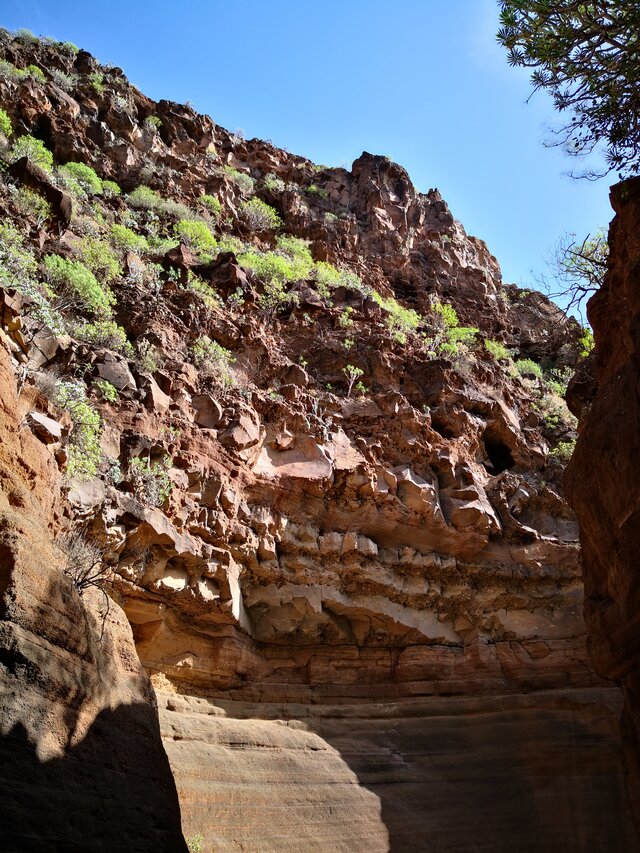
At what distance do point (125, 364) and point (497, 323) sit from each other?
791 inches

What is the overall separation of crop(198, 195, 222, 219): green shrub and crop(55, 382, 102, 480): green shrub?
55.3ft

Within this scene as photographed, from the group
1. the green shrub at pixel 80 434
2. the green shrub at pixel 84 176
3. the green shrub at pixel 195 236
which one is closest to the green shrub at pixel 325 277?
the green shrub at pixel 195 236

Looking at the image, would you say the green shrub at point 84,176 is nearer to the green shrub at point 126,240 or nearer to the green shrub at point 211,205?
the green shrub at point 126,240

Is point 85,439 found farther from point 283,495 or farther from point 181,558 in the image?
point 283,495

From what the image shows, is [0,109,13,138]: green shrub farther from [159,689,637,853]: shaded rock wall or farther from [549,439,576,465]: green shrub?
[549,439,576,465]: green shrub

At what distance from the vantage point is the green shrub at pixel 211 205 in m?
25.9

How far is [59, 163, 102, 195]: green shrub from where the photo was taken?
21670 millimetres

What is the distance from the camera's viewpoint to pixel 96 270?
643 inches

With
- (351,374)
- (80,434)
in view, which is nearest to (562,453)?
(351,374)

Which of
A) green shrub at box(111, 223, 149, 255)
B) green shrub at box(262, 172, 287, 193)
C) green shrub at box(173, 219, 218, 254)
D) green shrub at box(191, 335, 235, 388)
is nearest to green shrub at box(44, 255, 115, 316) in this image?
green shrub at box(191, 335, 235, 388)

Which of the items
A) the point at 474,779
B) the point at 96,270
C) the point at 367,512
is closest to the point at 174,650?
the point at 367,512

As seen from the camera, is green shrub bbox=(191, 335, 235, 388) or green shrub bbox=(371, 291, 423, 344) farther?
green shrub bbox=(371, 291, 423, 344)

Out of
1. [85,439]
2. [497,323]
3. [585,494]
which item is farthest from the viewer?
[497,323]

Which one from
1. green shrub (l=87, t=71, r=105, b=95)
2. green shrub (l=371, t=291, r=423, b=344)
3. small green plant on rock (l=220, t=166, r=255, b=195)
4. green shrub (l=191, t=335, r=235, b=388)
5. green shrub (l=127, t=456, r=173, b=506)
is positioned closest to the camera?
green shrub (l=127, t=456, r=173, b=506)
